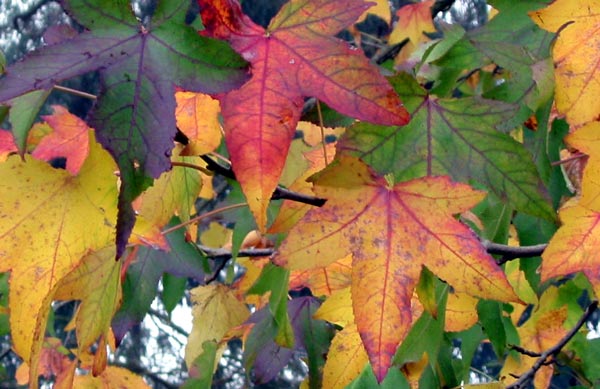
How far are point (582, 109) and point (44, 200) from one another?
1.76 ft

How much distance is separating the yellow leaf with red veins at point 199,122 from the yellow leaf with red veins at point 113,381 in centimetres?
53

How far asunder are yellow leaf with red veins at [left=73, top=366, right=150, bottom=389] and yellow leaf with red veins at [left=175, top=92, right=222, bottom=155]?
53cm

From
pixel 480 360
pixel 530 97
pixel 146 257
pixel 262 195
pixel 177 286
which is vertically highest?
pixel 262 195

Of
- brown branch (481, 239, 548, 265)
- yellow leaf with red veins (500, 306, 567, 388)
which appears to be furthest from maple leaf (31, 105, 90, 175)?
yellow leaf with red veins (500, 306, 567, 388)

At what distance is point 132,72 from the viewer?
2.34 feet

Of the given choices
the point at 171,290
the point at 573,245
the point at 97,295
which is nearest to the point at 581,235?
the point at 573,245

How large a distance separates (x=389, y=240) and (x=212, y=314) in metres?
0.74

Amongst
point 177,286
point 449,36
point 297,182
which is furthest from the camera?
point 177,286

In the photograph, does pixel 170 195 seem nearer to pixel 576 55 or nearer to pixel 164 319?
pixel 576 55

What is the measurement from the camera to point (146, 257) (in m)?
1.33

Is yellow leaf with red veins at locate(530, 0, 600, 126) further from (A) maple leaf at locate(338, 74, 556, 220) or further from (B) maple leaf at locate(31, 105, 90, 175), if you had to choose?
(B) maple leaf at locate(31, 105, 90, 175)

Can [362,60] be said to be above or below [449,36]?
above

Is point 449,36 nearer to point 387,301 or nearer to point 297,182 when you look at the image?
point 297,182

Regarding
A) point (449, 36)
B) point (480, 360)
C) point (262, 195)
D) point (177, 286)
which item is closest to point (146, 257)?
point (177, 286)
